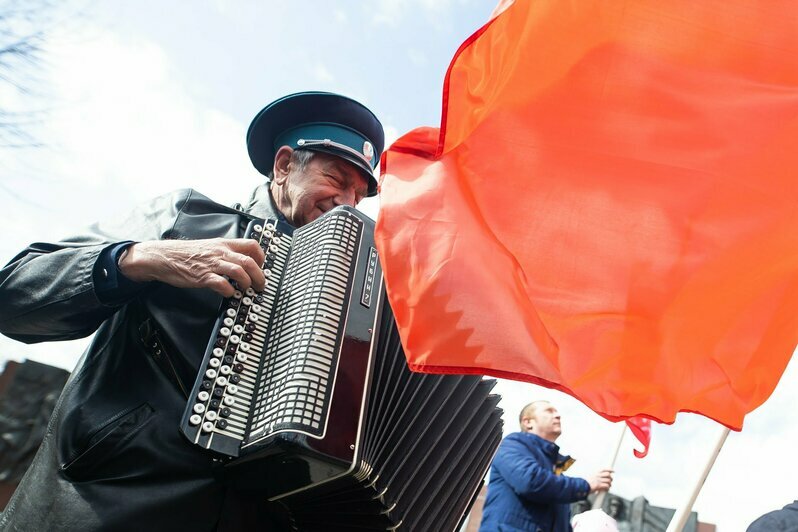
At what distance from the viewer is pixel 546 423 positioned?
455 cm

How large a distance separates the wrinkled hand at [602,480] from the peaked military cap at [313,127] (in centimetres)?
325

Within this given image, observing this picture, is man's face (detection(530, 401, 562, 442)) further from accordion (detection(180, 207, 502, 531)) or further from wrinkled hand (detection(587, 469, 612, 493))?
accordion (detection(180, 207, 502, 531))

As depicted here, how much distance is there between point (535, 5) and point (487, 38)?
0.22 meters

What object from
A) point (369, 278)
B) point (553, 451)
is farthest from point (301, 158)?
point (553, 451)

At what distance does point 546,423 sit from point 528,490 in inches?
28.6

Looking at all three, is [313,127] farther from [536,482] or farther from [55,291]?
[536,482]

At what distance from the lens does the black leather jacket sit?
1.75m

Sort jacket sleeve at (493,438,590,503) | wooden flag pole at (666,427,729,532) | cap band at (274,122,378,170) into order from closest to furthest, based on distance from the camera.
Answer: cap band at (274,122,378,170) → wooden flag pole at (666,427,729,532) → jacket sleeve at (493,438,590,503)

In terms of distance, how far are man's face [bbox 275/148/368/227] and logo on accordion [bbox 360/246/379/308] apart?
43 centimetres

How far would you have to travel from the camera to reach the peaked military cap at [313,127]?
278 cm

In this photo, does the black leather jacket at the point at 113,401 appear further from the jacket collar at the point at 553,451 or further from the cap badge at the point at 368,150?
the jacket collar at the point at 553,451

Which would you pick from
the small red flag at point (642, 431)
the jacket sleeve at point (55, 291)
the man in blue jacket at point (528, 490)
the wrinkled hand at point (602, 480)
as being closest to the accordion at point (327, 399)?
the jacket sleeve at point (55, 291)

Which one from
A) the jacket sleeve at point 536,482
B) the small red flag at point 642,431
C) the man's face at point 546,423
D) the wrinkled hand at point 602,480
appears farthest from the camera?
the small red flag at point 642,431

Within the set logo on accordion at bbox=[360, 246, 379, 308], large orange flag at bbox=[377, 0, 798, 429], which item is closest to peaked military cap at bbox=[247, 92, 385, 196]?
logo on accordion at bbox=[360, 246, 379, 308]
